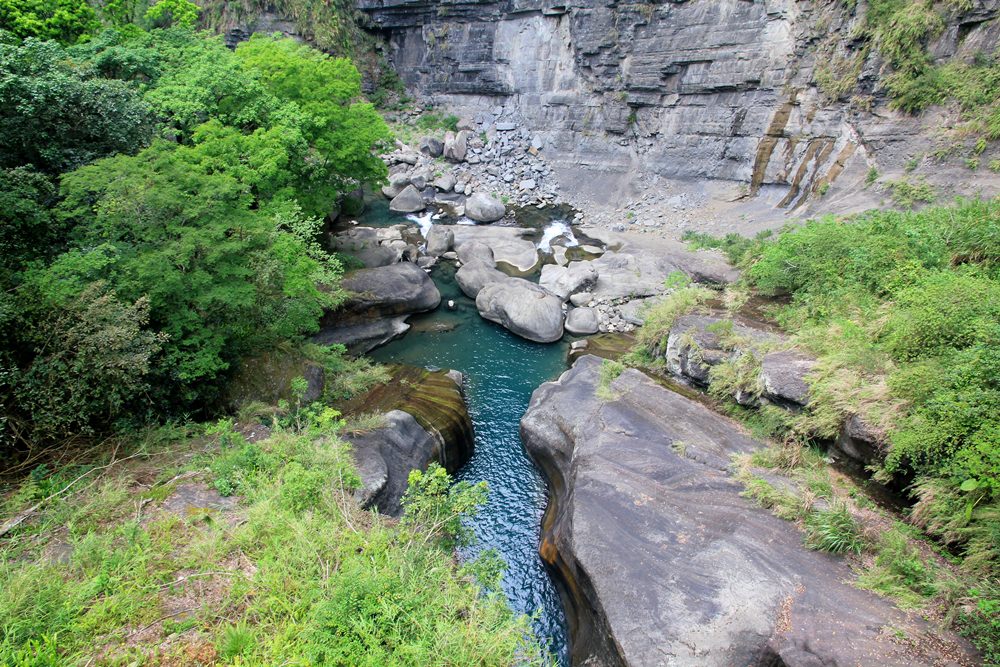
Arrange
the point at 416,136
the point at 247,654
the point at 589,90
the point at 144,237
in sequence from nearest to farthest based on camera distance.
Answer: the point at 247,654, the point at 144,237, the point at 589,90, the point at 416,136

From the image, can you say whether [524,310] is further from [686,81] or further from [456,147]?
[456,147]

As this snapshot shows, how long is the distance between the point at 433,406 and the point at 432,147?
3202cm

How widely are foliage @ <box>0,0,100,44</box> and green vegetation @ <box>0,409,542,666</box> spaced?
56.8ft

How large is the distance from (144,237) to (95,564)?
25.1ft

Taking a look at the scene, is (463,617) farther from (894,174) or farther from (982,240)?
(894,174)

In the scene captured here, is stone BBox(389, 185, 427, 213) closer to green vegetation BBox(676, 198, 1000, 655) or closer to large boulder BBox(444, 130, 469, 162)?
large boulder BBox(444, 130, 469, 162)

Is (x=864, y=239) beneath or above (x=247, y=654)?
above

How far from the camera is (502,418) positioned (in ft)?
57.1

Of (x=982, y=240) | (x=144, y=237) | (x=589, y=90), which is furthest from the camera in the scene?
(x=589, y=90)

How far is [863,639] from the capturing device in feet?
24.6

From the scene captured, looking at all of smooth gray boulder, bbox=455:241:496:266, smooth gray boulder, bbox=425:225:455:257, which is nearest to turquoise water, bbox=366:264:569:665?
smooth gray boulder, bbox=455:241:496:266

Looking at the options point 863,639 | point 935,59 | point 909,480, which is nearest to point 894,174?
point 935,59

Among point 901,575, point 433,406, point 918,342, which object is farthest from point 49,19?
point 901,575

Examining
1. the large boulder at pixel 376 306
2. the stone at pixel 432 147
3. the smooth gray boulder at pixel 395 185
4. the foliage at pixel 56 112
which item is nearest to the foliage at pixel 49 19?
the foliage at pixel 56 112
